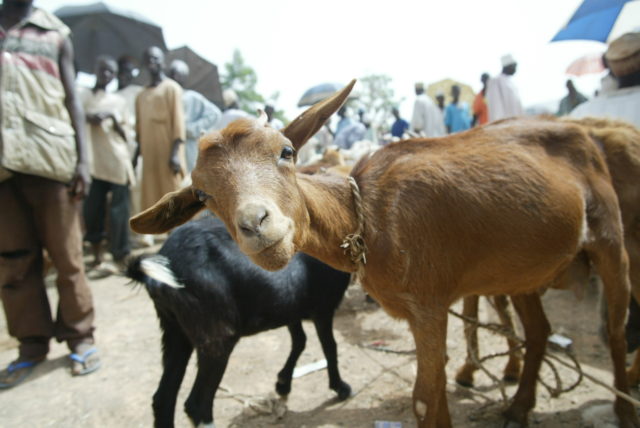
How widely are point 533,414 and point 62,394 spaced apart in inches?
141

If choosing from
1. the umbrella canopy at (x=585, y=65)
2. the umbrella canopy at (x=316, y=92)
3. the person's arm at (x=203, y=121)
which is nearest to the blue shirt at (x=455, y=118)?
the umbrella canopy at (x=585, y=65)

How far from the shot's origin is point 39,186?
3660mm

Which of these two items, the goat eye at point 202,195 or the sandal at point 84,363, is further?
the sandal at point 84,363

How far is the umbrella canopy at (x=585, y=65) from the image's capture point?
1244 centimetres

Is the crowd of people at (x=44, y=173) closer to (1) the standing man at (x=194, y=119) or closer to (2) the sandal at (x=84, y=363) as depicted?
(2) the sandal at (x=84, y=363)

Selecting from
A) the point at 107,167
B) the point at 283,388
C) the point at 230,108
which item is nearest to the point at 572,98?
the point at 230,108

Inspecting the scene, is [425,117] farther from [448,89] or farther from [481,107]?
[448,89]

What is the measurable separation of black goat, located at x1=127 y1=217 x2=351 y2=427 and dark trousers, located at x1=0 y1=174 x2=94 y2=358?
59.1 inches

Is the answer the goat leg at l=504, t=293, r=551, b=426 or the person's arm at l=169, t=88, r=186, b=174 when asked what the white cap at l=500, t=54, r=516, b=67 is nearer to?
the person's arm at l=169, t=88, r=186, b=174

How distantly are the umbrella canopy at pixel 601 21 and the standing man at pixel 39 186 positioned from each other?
565 cm

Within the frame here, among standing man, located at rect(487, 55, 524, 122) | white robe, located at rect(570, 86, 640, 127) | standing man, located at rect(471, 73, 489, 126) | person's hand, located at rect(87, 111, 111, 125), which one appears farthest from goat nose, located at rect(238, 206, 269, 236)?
standing man, located at rect(471, 73, 489, 126)

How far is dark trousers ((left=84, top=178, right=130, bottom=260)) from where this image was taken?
664 centimetres

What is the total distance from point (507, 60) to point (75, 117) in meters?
7.42

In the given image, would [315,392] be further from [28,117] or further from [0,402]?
[28,117]
